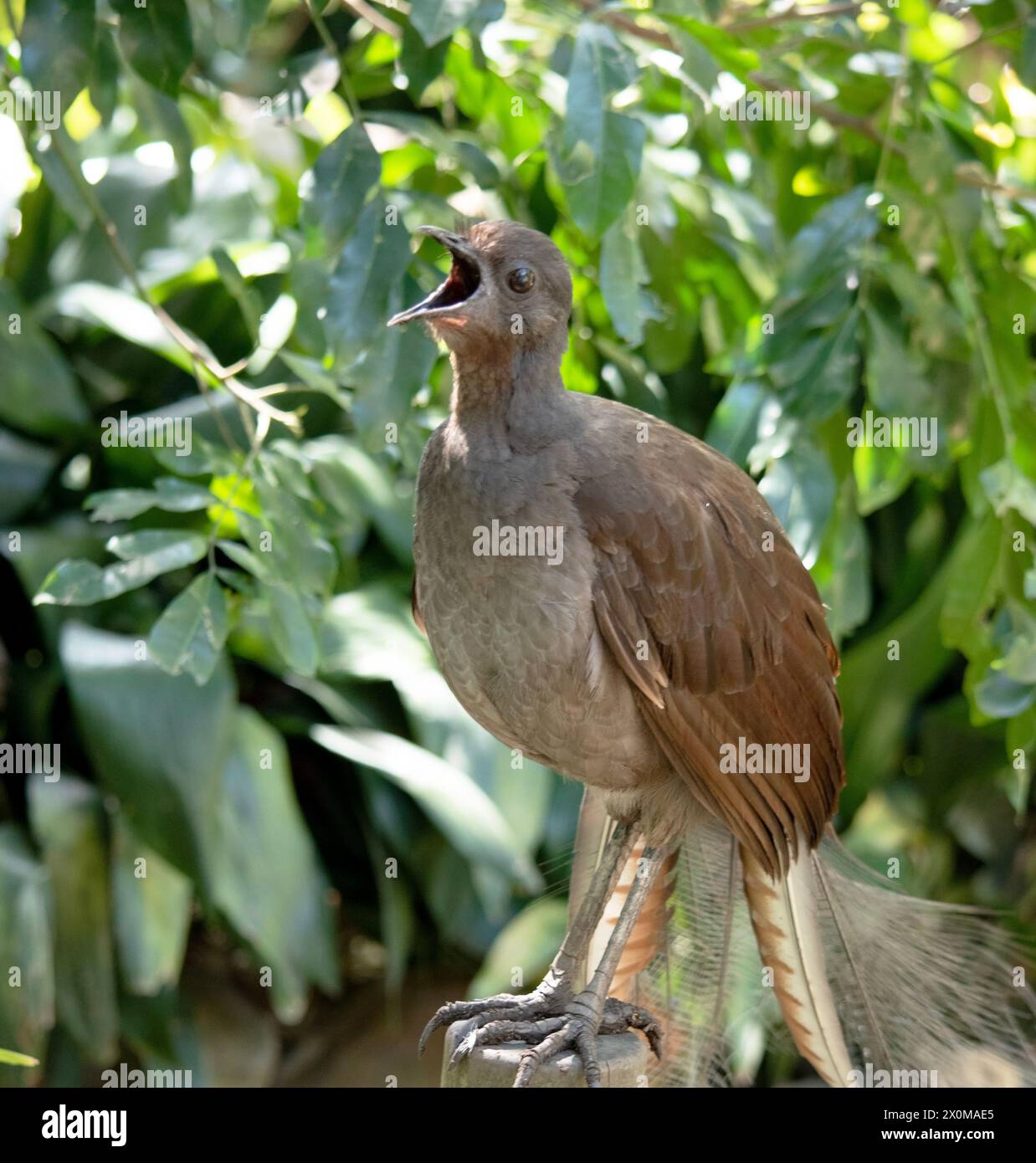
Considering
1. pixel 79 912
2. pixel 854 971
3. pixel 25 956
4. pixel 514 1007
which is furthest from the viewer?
pixel 79 912

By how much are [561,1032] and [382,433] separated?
3.86 feet

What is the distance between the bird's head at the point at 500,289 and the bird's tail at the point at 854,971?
1.05 metres

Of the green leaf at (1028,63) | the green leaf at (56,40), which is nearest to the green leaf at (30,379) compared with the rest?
the green leaf at (56,40)

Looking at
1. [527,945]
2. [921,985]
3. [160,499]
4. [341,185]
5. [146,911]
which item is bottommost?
[527,945]

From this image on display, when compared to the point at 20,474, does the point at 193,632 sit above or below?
above

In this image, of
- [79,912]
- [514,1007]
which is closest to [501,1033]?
[514,1007]

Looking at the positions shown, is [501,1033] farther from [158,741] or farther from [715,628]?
[158,741]

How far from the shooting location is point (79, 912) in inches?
173

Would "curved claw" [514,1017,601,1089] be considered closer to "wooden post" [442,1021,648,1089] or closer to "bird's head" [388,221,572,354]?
"wooden post" [442,1021,648,1089]

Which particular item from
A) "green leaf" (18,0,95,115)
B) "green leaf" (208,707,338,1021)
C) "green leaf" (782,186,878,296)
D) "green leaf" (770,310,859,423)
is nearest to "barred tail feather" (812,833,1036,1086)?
"green leaf" (770,310,859,423)

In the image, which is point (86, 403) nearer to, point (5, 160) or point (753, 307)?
point (5, 160)

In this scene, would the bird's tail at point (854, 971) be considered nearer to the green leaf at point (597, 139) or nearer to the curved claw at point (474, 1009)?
the curved claw at point (474, 1009)

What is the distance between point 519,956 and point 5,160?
105 inches

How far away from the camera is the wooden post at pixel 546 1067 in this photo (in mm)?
2445
